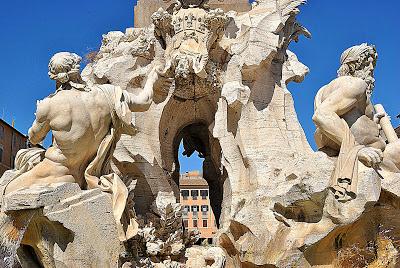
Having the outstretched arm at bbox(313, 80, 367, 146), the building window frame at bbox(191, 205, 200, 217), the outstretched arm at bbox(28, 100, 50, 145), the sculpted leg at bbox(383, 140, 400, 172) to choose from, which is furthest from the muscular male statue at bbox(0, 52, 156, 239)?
the building window frame at bbox(191, 205, 200, 217)

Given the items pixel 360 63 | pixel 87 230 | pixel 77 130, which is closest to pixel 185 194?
pixel 360 63

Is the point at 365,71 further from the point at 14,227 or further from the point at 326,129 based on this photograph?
the point at 14,227

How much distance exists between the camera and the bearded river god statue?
639 cm

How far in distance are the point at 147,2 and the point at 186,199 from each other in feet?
50.0

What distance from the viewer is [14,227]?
20.3 ft

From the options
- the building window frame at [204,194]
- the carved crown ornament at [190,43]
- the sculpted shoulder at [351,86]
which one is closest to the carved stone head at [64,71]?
the carved crown ornament at [190,43]

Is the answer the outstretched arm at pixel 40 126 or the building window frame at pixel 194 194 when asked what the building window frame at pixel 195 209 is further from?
the outstretched arm at pixel 40 126

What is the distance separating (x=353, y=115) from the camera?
7344 millimetres

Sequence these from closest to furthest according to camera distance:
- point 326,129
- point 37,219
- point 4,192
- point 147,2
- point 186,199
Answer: point 37,219
point 4,192
point 326,129
point 147,2
point 186,199

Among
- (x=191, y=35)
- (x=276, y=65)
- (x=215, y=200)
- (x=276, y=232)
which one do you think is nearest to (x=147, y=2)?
(x=191, y=35)

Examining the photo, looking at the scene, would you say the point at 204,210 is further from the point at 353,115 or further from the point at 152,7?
the point at 353,115

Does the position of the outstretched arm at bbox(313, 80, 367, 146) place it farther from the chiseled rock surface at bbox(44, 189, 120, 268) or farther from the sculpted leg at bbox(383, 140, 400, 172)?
the chiseled rock surface at bbox(44, 189, 120, 268)

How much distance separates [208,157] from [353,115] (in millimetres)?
3568

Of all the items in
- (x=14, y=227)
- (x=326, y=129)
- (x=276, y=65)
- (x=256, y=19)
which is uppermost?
(x=256, y=19)
